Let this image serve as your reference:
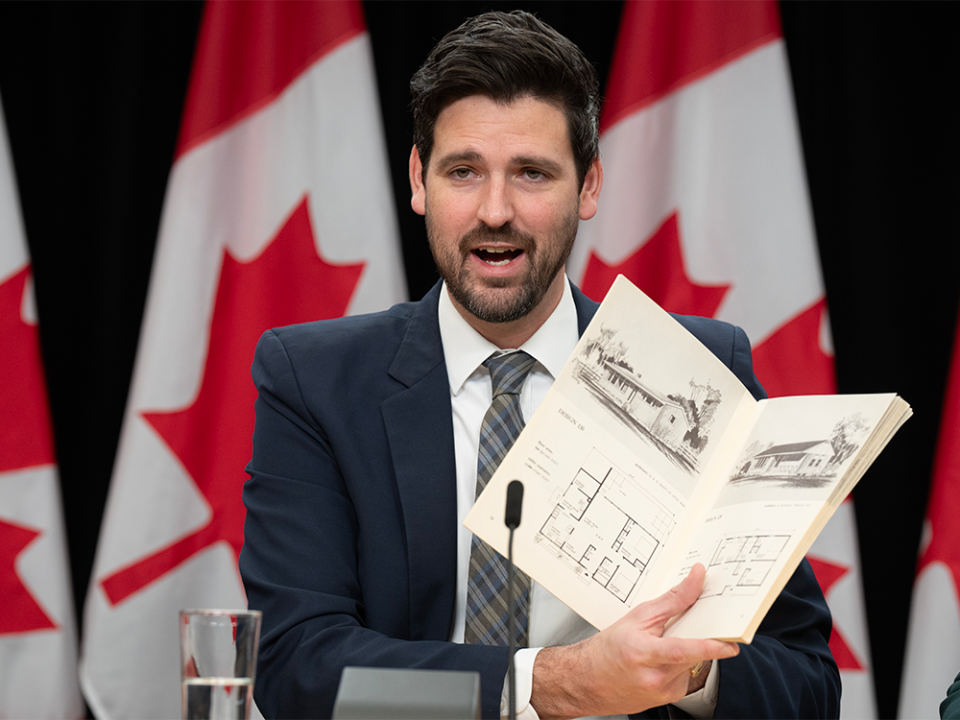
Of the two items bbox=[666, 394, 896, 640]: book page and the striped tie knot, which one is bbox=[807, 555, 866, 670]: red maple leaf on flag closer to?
the striped tie knot

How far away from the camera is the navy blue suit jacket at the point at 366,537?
121 centimetres

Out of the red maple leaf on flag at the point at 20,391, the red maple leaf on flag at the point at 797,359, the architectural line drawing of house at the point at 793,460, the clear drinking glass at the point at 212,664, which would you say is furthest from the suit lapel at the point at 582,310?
the red maple leaf on flag at the point at 20,391

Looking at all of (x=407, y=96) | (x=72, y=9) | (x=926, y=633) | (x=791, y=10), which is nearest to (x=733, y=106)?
(x=791, y=10)

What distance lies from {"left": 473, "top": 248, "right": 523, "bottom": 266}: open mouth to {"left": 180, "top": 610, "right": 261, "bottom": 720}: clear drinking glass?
0.83 metres

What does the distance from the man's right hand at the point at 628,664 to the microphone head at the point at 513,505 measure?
7.5 inches

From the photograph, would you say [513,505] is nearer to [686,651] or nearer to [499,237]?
[686,651]

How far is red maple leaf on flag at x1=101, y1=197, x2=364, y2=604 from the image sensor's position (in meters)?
2.27

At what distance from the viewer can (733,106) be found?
2355 millimetres

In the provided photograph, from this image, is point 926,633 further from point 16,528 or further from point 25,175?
point 25,175

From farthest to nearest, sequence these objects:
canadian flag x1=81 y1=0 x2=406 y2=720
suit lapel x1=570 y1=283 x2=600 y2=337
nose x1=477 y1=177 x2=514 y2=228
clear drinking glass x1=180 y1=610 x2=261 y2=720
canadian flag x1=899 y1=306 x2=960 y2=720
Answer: canadian flag x1=81 y1=0 x2=406 y2=720 → canadian flag x1=899 y1=306 x2=960 y2=720 → suit lapel x1=570 y1=283 x2=600 y2=337 → nose x1=477 y1=177 x2=514 y2=228 → clear drinking glass x1=180 y1=610 x2=261 y2=720

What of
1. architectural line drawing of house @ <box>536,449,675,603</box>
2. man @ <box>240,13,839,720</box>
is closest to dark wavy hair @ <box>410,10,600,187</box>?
man @ <box>240,13,839,720</box>

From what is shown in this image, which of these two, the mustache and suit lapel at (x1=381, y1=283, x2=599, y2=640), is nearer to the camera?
suit lapel at (x1=381, y1=283, x2=599, y2=640)

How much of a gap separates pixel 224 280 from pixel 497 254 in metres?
1.07

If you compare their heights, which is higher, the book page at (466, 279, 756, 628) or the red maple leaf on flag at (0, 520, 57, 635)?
the book page at (466, 279, 756, 628)
